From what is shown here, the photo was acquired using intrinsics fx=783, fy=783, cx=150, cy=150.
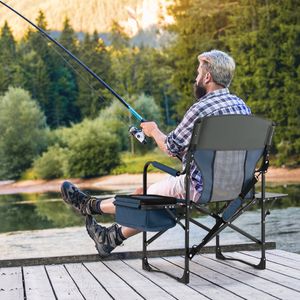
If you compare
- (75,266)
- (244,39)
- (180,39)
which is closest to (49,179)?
(180,39)

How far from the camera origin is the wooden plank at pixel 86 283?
2486mm

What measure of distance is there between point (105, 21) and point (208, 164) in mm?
23980

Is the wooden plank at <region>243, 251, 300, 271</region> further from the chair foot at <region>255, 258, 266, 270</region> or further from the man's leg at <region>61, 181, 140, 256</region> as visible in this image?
the man's leg at <region>61, 181, 140, 256</region>

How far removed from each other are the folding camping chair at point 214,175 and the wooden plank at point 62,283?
0.96 ft

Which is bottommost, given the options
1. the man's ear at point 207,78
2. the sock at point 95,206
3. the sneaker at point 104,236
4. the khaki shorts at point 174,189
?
the sneaker at point 104,236

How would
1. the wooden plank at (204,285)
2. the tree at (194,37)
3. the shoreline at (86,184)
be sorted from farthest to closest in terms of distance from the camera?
1. the shoreline at (86,184)
2. the tree at (194,37)
3. the wooden plank at (204,285)

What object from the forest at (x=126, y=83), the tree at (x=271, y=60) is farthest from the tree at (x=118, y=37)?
the tree at (x=271, y=60)

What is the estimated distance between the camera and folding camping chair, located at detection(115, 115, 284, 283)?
265 centimetres

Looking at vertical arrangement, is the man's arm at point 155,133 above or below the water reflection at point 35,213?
above

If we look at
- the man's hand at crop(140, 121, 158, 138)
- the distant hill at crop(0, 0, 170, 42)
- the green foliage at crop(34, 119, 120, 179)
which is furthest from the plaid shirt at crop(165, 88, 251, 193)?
the distant hill at crop(0, 0, 170, 42)

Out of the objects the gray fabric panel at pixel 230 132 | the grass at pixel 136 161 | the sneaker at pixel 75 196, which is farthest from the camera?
the grass at pixel 136 161

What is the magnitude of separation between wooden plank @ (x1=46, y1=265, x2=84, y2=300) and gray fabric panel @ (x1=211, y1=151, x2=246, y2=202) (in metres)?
0.59

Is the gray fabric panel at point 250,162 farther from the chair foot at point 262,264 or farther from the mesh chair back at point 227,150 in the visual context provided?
the chair foot at point 262,264

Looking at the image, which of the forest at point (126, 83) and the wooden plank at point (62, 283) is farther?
the forest at point (126, 83)
